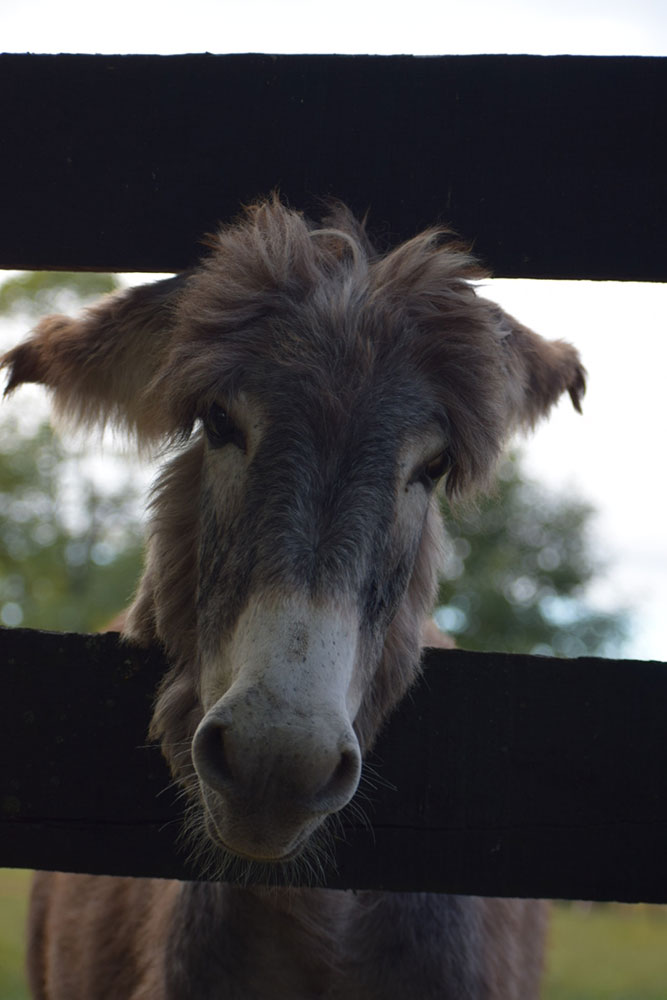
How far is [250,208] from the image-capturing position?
6.53 ft

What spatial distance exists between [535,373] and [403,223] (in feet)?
2.16

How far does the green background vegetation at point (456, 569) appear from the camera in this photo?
1463 centimetres

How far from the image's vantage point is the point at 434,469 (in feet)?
6.92

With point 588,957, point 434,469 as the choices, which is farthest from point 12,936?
point 434,469

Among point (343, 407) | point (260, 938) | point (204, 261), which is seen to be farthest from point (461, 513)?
point (260, 938)

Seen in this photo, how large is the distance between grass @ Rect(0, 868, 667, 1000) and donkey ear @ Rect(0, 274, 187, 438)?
385 cm

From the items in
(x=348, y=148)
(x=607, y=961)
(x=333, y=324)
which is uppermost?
(x=348, y=148)

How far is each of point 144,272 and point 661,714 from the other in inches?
56.5

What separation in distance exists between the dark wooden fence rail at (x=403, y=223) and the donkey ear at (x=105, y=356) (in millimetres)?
284

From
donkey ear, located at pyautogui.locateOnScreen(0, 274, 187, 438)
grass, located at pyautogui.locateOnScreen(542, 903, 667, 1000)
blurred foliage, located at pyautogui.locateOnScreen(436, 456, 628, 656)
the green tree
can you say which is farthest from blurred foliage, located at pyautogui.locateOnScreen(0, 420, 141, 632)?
donkey ear, located at pyautogui.locateOnScreen(0, 274, 187, 438)

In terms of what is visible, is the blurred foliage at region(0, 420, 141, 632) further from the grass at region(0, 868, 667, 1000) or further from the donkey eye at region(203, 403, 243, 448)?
the donkey eye at region(203, 403, 243, 448)

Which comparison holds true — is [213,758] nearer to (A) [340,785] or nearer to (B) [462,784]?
(A) [340,785]

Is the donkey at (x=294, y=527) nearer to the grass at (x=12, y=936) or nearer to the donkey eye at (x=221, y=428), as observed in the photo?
the donkey eye at (x=221, y=428)

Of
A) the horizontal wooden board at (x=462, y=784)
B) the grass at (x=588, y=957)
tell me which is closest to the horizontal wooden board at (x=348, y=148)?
the horizontal wooden board at (x=462, y=784)
